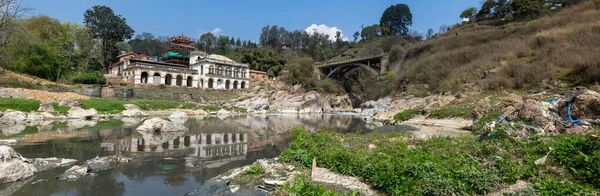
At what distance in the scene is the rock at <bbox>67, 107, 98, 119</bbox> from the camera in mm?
31875

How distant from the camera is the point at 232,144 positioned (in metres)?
17.5

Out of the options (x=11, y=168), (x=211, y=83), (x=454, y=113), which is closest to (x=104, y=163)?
(x=11, y=168)

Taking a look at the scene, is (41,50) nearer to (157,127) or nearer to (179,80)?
(179,80)

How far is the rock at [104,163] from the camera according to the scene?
10.7 m

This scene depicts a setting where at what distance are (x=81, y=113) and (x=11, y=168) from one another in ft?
89.3

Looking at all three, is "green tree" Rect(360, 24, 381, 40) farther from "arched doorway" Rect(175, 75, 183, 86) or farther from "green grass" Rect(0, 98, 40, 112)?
"green grass" Rect(0, 98, 40, 112)

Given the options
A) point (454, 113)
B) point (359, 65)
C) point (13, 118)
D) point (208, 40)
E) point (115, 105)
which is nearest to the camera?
point (454, 113)

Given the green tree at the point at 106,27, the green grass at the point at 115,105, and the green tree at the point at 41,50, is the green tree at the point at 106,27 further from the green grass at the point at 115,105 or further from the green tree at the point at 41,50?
the green grass at the point at 115,105

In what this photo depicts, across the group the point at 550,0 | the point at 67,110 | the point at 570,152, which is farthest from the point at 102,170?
the point at 550,0

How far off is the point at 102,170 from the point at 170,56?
A: 234ft

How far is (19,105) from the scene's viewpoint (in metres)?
31.1

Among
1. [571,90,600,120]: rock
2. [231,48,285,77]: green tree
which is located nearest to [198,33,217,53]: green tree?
[231,48,285,77]: green tree

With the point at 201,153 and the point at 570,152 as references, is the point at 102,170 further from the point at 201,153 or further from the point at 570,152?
the point at 570,152

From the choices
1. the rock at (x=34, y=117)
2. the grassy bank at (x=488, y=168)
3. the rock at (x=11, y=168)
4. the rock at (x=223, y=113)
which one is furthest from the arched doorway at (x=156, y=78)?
the grassy bank at (x=488, y=168)
